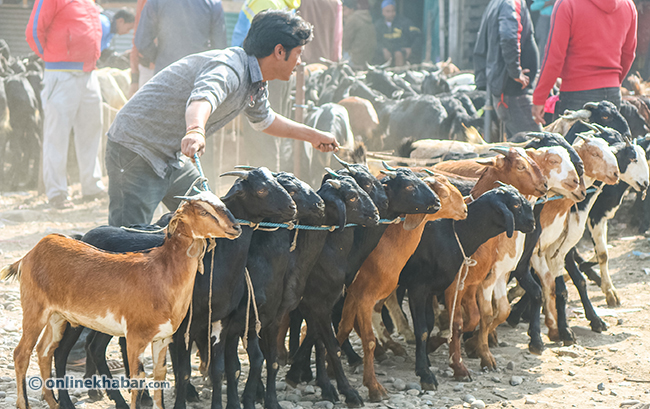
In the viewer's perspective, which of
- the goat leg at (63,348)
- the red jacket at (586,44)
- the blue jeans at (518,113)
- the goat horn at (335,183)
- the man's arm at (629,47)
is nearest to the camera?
the goat leg at (63,348)

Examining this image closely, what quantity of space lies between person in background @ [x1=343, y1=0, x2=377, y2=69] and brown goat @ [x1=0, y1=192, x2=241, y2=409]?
17.1 metres

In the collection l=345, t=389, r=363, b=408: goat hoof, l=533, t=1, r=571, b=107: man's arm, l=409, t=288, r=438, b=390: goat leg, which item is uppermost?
l=533, t=1, r=571, b=107: man's arm

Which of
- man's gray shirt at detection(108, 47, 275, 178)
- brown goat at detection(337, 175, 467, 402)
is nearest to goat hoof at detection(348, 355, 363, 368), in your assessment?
brown goat at detection(337, 175, 467, 402)

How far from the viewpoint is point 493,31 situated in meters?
8.29

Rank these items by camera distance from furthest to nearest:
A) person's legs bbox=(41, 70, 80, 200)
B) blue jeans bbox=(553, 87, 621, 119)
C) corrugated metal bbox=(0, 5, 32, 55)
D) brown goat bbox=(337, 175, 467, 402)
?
1. corrugated metal bbox=(0, 5, 32, 55)
2. person's legs bbox=(41, 70, 80, 200)
3. blue jeans bbox=(553, 87, 621, 119)
4. brown goat bbox=(337, 175, 467, 402)

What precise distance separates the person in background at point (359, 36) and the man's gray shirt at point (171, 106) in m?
16.0

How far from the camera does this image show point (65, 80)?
31.8ft

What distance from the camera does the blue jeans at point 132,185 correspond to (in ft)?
14.1

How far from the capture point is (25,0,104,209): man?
31.0 ft

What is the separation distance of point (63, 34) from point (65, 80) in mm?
637

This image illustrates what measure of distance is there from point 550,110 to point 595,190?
114 inches

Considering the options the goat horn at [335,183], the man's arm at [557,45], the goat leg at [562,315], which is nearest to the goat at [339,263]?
the goat horn at [335,183]

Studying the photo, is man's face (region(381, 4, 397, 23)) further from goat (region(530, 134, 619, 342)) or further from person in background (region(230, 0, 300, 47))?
goat (region(530, 134, 619, 342))

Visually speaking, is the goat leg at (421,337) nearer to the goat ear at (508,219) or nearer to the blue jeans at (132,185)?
the goat ear at (508,219)
